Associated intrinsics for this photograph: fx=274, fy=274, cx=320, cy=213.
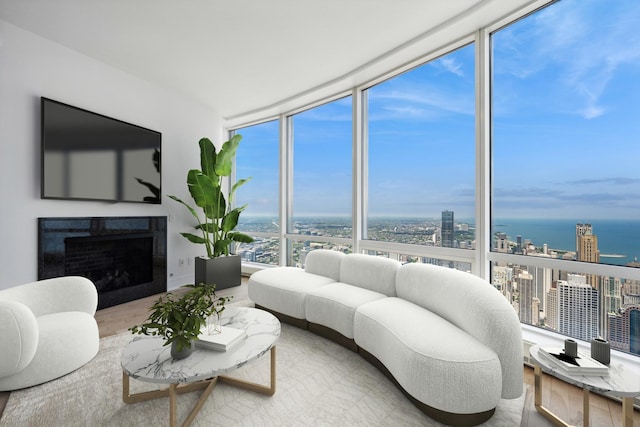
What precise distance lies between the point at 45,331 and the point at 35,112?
2.31m

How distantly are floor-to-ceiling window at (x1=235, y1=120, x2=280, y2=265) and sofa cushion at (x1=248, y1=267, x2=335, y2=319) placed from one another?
1.65 meters

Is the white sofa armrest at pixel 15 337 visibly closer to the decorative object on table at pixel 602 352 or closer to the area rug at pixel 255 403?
the area rug at pixel 255 403

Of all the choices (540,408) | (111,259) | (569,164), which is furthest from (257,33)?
(540,408)

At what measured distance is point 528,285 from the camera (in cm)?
227

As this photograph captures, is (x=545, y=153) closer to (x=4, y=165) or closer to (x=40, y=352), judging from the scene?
(x=40, y=352)

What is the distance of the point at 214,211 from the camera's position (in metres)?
4.16

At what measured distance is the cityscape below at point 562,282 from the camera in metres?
1.82

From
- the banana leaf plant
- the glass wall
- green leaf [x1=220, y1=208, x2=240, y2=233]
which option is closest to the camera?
the glass wall

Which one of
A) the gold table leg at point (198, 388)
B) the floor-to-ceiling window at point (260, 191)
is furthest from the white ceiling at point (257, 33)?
the gold table leg at point (198, 388)

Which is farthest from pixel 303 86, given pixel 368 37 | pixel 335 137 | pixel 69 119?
pixel 69 119

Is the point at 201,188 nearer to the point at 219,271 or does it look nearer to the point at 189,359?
the point at 219,271

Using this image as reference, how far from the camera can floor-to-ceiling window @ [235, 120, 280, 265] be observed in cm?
476

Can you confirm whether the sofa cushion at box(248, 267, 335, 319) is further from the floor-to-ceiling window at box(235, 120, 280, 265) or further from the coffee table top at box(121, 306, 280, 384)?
the floor-to-ceiling window at box(235, 120, 280, 265)

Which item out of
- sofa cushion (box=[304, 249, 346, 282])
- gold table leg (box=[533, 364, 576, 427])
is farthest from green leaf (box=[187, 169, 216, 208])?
gold table leg (box=[533, 364, 576, 427])
